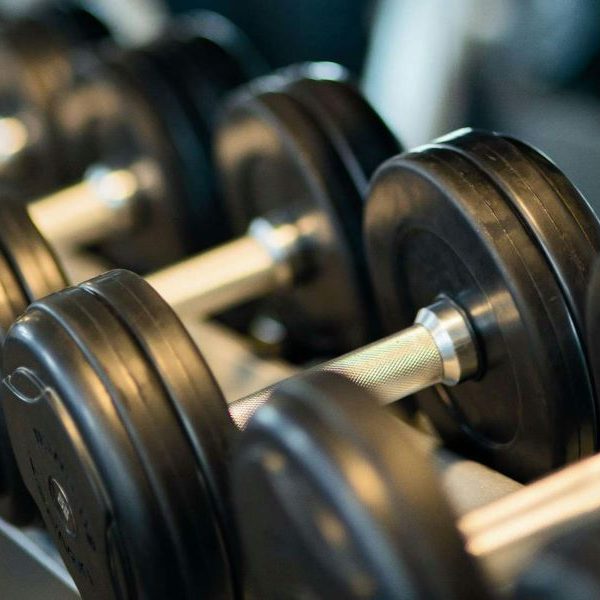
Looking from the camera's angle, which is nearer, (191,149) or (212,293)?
(212,293)

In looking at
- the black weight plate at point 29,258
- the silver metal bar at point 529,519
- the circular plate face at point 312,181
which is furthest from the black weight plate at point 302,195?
the silver metal bar at point 529,519

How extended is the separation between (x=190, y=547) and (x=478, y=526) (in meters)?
0.19

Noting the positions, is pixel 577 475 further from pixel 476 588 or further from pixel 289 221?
pixel 289 221

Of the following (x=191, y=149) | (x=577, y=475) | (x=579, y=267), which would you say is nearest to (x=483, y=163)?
(x=579, y=267)

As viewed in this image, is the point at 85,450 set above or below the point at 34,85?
below

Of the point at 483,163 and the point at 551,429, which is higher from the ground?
the point at 483,163

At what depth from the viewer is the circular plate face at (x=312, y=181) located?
99 centimetres

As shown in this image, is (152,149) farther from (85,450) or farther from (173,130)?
(85,450)

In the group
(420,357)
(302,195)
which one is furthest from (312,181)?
(420,357)

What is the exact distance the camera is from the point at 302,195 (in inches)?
41.0

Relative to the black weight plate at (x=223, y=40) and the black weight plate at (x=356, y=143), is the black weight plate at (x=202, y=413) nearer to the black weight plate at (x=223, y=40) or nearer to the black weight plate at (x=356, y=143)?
the black weight plate at (x=356, y=143)

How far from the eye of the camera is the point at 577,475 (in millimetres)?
627

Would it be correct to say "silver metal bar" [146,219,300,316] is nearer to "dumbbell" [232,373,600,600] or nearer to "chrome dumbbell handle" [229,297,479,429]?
"chrome dumbbell handle" [229,297,479,429]

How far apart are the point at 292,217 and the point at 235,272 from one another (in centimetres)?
8
